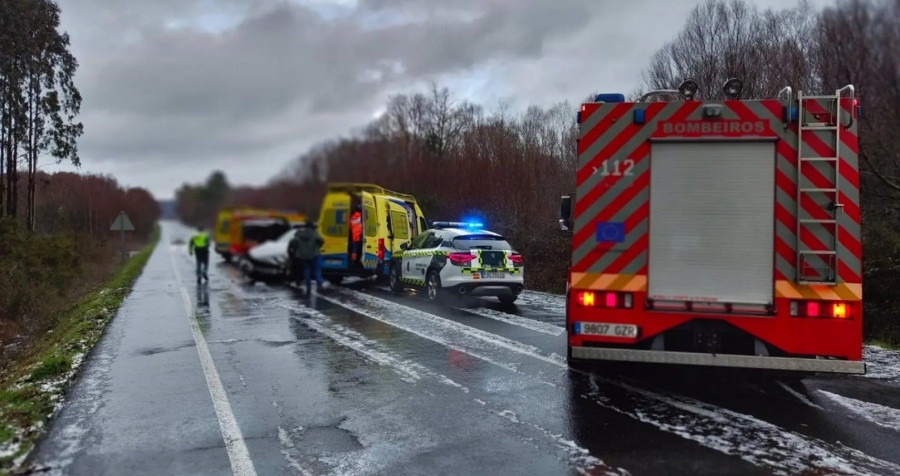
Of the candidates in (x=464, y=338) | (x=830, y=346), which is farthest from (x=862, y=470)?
(x=464, y=338)

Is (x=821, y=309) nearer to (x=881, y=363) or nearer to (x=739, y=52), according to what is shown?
(x=881, y=363)

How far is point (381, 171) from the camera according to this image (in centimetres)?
4375

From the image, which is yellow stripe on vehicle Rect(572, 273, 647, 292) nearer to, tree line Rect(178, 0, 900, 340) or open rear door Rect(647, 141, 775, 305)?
open rear door Rect(647, 141, 775, 305)

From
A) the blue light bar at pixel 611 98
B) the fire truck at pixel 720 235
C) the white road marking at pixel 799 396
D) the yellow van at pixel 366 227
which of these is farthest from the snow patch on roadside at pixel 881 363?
the yellow van at pixel 366 227

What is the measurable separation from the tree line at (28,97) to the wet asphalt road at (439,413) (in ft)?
38.1

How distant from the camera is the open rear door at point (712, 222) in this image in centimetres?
581

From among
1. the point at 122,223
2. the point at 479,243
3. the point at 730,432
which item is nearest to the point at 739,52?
the point at 479,243

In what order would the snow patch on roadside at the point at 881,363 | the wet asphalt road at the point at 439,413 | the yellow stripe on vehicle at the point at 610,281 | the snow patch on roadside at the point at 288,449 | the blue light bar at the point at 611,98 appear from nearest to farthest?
the snow patch on roadside at the point at 288,449
the wet asphalt road at the point at 439,413
the yellow stripe on vehicle at the point at 610,281
the blue light bar at the point at 611,98
the snow patch on roadside at the point at 881,363

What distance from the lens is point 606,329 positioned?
607 cm

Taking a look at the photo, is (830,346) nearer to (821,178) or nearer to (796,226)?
(796,226)

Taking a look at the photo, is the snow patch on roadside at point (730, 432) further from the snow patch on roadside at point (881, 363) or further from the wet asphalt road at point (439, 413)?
the snow patch on roadside at point (881, 363)

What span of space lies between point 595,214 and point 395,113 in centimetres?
3796

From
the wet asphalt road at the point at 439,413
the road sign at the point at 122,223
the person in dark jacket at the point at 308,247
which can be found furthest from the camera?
the road sign at the point at 122,223

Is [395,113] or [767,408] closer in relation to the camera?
[767,408]
